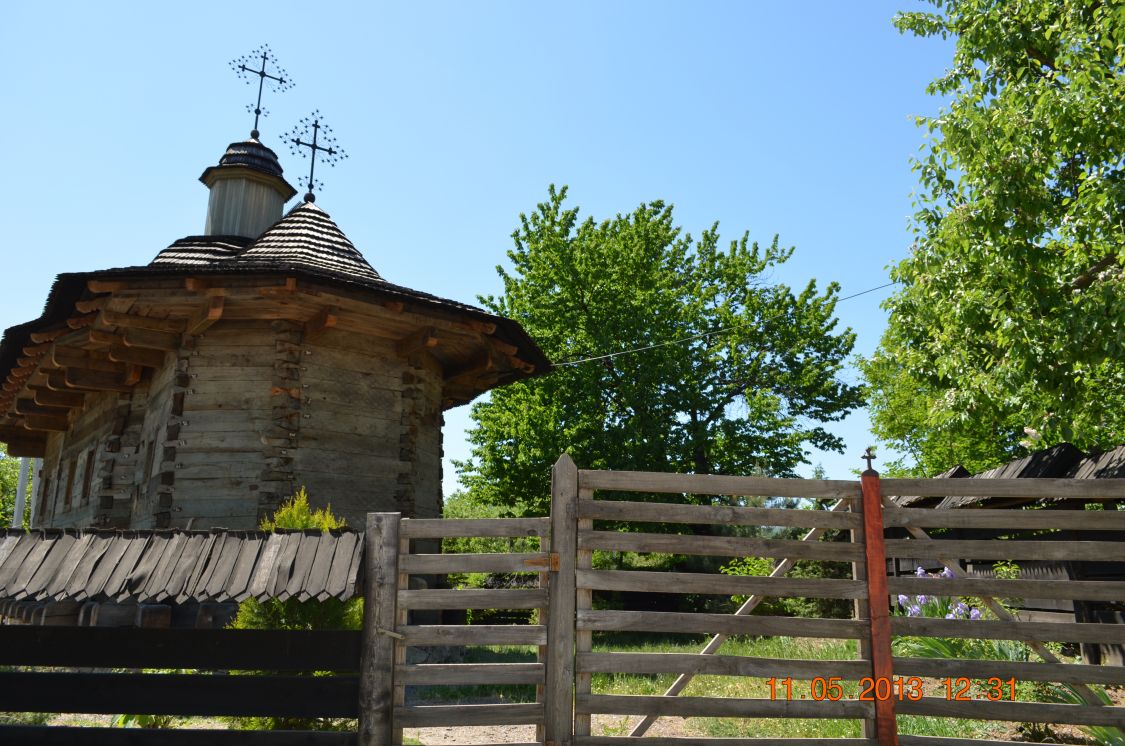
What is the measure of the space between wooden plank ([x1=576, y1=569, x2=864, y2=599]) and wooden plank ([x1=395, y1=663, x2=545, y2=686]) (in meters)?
0.71

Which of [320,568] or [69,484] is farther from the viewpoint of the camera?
[69,484]

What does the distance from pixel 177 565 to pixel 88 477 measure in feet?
38.0

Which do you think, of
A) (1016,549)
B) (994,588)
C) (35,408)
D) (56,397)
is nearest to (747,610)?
(994,588)

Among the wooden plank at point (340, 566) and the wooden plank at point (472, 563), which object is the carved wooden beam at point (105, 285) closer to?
the wooden plank at point (340, 566)

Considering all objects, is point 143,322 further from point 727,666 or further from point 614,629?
point 727,666

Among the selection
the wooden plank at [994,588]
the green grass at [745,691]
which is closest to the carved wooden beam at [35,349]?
the green grass at [745,691]

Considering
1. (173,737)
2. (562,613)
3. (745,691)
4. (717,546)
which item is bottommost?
(745,691)

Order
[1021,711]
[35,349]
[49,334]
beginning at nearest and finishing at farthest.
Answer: [1021,711] → [49,334] → [35,349]

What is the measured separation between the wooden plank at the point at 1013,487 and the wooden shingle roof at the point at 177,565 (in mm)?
4054

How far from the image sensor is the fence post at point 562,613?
500 centimetres

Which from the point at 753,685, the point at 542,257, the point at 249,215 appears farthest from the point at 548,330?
the point at 753,685

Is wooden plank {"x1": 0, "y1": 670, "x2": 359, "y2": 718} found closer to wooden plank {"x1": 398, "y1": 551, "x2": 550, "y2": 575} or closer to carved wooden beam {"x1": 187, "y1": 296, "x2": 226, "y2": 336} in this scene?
wooden plank {"x1": 398, "y1": 551, "x2": 550, "y2": 575}

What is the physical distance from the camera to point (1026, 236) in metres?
10.5

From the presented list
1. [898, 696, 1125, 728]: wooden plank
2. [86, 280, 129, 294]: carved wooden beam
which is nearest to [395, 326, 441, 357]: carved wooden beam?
[86, 280, 129, 294]: carved wooden beam
